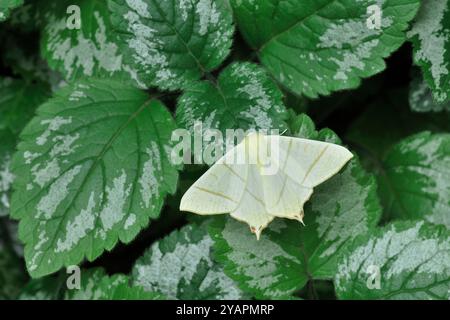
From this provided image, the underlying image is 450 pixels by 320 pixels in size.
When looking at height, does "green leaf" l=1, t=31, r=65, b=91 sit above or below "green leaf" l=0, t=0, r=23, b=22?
below

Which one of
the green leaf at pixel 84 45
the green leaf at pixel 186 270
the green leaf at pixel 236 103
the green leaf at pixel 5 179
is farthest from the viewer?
the green leaf at pixel 5 179

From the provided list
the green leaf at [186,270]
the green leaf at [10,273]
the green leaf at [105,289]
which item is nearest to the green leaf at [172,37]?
the green leaf at [186,270]

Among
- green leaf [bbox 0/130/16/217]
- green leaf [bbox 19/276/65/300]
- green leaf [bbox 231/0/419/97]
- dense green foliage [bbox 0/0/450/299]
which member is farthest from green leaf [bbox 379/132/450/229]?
green leaf [bbox 0/130/16/217]

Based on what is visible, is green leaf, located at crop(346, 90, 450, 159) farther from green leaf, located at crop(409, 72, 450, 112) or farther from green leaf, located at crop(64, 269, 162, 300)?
green leaf, located at crop(64, 269, 162, 300)

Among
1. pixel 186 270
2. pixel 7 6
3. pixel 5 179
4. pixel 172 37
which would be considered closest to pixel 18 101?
pixel 5 179

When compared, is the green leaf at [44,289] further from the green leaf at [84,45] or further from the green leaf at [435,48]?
the green leaf at [435,48]

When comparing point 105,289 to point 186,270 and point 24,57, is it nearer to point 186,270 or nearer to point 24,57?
point 186,270
